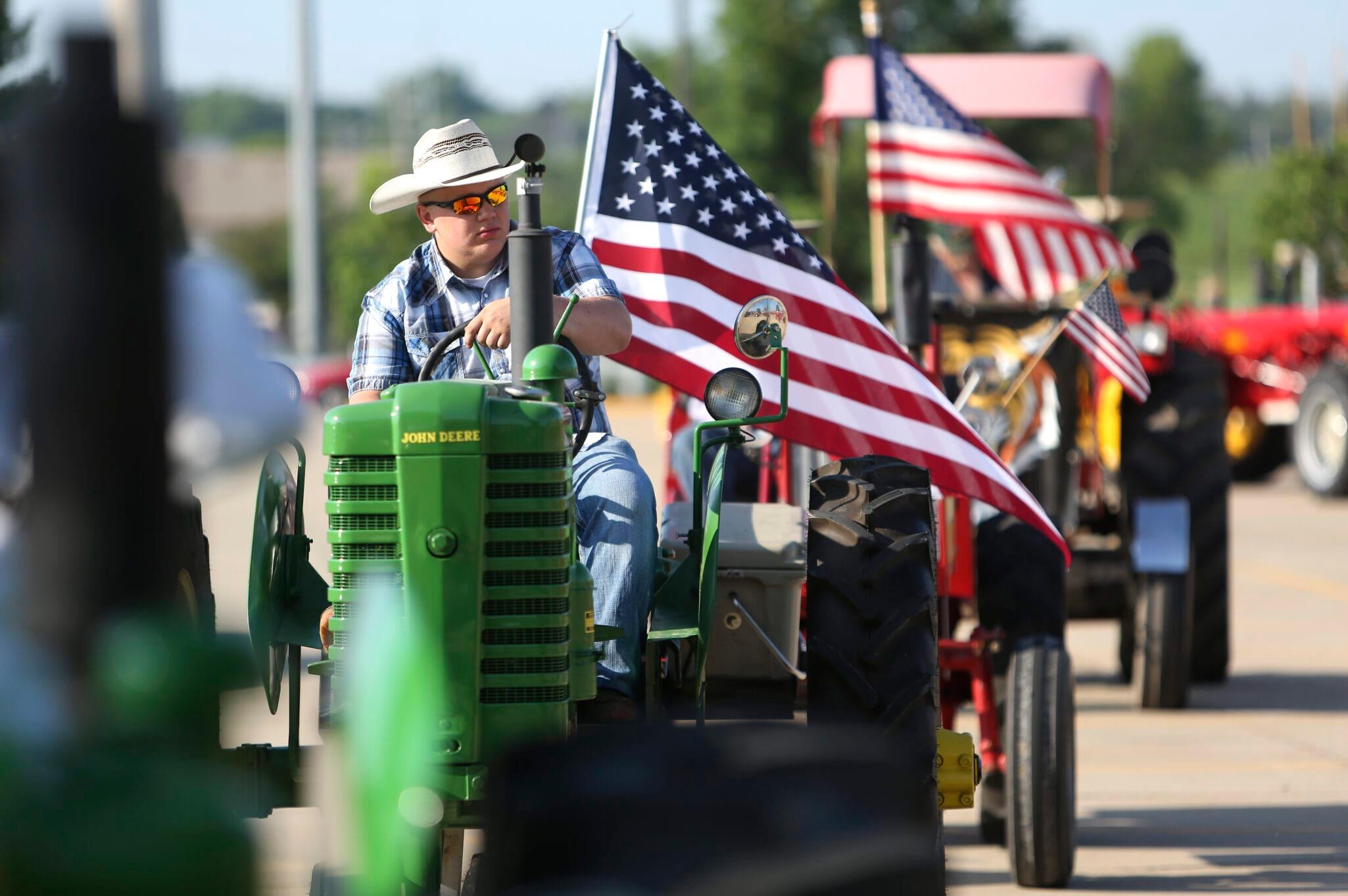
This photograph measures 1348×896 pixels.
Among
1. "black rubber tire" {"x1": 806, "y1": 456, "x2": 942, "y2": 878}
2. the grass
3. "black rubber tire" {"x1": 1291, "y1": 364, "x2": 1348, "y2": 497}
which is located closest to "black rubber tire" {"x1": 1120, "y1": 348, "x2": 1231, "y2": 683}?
"black rubber tire" {"x1": 806, "y1": 456, "x2": 942, "y2": 878}

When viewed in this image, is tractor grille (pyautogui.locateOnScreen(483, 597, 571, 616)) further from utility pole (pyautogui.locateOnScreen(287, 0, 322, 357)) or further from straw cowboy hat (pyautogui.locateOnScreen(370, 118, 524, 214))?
utility pole (pyautogui.locateOnScreen(287, 0, 322, 357))

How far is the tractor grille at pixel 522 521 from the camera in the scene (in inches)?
130

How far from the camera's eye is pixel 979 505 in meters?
6.62

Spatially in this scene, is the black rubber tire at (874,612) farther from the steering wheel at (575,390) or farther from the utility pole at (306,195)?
the utility pole at (306,195)

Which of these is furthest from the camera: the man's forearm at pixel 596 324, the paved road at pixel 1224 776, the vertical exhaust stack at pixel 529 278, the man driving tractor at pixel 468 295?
the paved road at pixel 1224 776

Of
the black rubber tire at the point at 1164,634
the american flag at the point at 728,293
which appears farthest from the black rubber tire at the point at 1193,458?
the american flag at the point at 728,293

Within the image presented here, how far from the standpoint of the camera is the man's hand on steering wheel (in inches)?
151

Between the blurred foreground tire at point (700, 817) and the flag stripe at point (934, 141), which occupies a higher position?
the flag stripe at point (934, 141)

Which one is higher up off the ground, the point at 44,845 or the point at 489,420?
the point at 489,420

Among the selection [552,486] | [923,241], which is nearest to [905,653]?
[552,486]

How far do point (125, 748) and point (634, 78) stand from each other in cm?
407

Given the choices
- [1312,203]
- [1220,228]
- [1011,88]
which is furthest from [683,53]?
[1220,228]

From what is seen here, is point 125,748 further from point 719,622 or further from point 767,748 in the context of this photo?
point 719,622

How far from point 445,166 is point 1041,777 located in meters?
2.33
